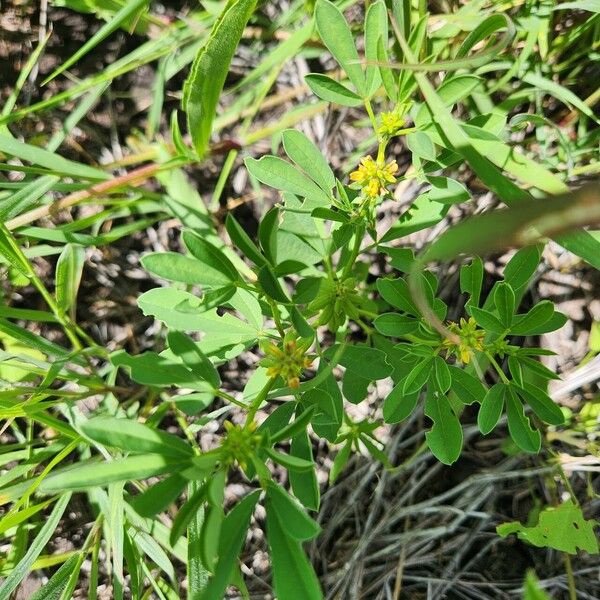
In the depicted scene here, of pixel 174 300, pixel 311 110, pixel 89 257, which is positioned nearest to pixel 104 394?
pixel 89 257

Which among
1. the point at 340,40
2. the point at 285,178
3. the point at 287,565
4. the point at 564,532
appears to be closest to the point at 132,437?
the point at 287,565

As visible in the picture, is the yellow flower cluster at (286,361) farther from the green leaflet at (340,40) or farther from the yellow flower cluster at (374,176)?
the green leaflet at (340,40)

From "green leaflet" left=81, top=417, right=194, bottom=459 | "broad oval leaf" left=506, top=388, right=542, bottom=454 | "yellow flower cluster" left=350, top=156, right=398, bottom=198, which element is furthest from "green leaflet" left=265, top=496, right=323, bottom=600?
"yellow flower cluster" left=350, top=156, right=398, bottom=198

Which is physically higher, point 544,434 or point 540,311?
point 540,311

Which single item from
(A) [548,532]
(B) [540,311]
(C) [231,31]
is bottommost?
(A) [548,532]

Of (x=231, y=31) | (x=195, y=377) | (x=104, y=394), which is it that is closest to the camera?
(x=195, y=377)

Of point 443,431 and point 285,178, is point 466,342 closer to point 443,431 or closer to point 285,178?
point 443,431

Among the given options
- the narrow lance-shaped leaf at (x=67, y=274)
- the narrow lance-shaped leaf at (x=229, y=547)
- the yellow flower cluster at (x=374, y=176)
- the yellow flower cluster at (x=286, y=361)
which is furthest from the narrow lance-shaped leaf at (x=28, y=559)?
the yellow flower cluster at (x=374, y=176)

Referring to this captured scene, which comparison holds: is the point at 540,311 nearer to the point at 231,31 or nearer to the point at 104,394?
the point at 231,31
